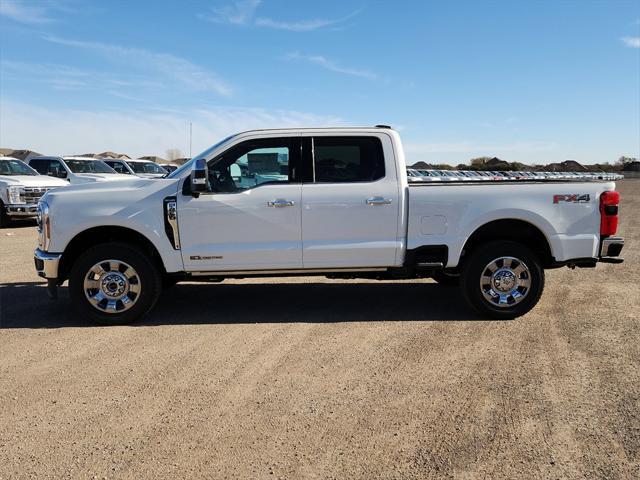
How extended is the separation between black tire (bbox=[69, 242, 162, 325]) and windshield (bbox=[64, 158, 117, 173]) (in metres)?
13.6

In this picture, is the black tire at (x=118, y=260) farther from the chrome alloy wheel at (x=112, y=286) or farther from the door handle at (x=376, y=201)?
the door handle at (x=376, y=201)

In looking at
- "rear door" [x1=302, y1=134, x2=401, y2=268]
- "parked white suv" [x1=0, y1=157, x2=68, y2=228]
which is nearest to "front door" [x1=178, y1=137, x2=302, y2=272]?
"rear door" [x1=302, y1=134, x2=401, y2=268]

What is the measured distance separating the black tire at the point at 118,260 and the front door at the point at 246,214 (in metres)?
0.42

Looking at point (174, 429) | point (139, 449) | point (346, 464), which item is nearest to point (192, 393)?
point (174, 429)

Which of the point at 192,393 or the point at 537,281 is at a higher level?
the point at 537,281

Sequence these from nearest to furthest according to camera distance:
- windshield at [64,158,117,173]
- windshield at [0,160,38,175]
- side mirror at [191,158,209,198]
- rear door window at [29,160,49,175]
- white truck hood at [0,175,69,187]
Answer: side mirror at [191,158,209,198] < white truck hood at [0,175,69,187] < windshield at [0,160,38,175] < rear door window at [29,160,49,175] < windshield at [64,158,117,173]

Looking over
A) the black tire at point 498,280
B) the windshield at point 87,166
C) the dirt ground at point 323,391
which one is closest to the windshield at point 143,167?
the windshield at point 87,166

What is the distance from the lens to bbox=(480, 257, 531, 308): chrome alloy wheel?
5.62 metres

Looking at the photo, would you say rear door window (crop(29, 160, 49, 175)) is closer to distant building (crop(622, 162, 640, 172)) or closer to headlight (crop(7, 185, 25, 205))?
headlight (crop(7, 185, 25, 205))

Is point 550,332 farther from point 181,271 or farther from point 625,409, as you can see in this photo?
point 181,271

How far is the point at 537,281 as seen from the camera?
5.60 m

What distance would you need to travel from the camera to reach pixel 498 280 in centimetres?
564

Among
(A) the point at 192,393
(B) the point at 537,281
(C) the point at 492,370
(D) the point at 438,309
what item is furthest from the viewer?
(D) the point at 438,309

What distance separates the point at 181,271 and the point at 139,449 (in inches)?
104
